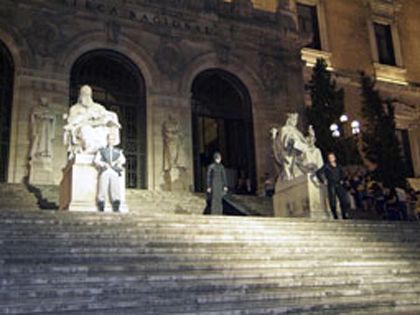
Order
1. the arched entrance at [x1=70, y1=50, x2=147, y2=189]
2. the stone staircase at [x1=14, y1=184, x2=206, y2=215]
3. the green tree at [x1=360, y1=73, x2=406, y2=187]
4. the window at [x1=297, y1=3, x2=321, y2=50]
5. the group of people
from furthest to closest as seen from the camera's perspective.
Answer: the window at [x1=297, y1=3, x2=321, y2=50] → the green tree at [x1=360, y1=73, x2=406, y2=187] → the arched entrance at [x1=70, y1=50, x2=147, y2=189] → the group of people → the stone staircase at [x1=14, y1=184, x2=206, y2=215]

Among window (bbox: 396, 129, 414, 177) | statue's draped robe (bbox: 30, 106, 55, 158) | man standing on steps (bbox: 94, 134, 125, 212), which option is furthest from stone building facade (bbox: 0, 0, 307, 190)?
window (bbox: 396, 129, 414, 177)

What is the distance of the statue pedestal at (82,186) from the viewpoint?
1118 cm

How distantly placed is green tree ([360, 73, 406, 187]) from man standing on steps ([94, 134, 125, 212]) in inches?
489

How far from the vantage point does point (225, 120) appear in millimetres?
21812

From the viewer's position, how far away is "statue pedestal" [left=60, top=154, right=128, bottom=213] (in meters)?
11.2

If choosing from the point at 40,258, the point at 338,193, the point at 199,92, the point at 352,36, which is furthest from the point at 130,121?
the point at 352,36

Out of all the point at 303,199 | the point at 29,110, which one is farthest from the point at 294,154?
the point at 29,110

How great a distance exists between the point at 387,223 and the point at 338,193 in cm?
134

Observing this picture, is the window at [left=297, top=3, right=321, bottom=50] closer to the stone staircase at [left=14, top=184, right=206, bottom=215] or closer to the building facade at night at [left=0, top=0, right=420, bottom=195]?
the building facade at night at [left=0, top=0, right=420, bottom=195]

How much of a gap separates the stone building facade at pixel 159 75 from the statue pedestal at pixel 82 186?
5.37 m

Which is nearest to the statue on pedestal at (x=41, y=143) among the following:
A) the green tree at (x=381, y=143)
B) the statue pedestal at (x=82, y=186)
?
the statue pedestal at (x=82, y=186)

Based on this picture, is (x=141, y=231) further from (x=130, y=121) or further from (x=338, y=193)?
(x=130, y=121)

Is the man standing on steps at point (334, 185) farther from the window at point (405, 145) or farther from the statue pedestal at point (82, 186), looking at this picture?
the window at point (405, 145)

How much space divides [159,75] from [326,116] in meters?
6.61
